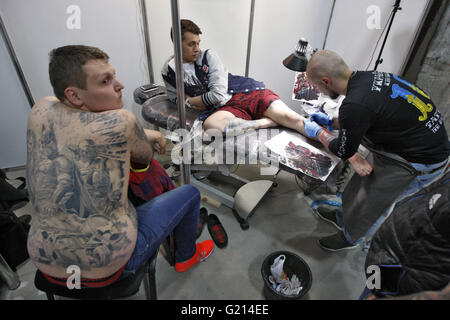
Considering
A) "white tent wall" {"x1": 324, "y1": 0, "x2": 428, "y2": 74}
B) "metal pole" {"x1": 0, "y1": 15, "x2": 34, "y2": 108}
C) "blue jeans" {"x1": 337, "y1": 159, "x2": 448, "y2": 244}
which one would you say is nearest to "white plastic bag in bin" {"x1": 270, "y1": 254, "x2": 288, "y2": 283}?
"blue jeans" {"x1": 337, "y1": 159, "x2": 448, "y2": 244}

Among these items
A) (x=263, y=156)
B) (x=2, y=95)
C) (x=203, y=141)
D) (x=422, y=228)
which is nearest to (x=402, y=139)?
(x=422, y=228)

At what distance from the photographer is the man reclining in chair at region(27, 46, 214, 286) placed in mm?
827

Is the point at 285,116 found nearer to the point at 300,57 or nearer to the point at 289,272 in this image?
the point at 300,57

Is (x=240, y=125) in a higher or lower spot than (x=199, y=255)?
higher

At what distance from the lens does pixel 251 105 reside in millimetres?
1924

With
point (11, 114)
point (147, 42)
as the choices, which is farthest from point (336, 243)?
point (11, 114)

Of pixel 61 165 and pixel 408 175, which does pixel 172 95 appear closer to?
pixel 61 165

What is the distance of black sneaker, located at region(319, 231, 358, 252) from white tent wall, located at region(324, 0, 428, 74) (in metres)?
1.77

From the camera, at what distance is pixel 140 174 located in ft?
3.84

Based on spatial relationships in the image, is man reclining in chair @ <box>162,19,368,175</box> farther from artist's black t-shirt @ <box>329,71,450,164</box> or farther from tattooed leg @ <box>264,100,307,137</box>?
artist's black t-shirt @ <box>329,71,450,164</box>

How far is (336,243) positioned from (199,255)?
98 cm

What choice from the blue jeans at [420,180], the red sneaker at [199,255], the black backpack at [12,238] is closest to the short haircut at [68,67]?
the black backpack at [12,238]

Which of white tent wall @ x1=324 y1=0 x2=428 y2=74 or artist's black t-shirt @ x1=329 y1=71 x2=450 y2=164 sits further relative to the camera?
white tent wall @ x1=324 y1=0 x2=428 y2=74
